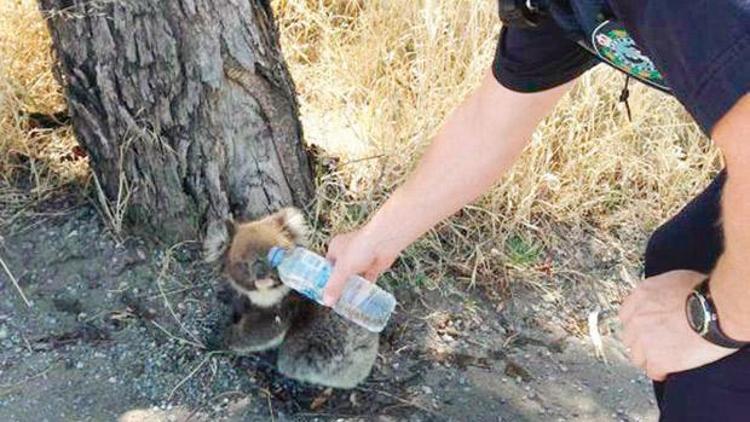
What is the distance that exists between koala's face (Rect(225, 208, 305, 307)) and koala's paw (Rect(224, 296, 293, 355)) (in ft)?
0.22

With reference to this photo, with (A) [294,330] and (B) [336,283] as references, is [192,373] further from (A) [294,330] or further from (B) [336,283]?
(B) [336,283]

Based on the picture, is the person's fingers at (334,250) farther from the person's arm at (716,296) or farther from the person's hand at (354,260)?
the person's arm at (716,296)

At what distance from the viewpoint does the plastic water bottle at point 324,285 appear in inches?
96.3

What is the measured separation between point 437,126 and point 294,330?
113 centimetres

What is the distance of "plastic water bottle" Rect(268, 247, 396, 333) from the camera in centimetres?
245

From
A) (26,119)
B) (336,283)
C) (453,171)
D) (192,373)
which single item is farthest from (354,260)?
(26,119)

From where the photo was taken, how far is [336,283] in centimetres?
231

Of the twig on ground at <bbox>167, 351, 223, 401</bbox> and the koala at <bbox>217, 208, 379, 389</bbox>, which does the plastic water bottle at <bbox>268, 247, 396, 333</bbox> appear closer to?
the koala at <bbox>217, 208, 379, 389</bbox>

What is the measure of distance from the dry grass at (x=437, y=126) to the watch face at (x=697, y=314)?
170cm

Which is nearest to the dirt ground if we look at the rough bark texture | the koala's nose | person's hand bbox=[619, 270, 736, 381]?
the rough bark texture

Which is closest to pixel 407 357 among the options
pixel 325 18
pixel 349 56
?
pixel 349 56

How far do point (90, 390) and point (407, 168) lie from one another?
4.57 feet

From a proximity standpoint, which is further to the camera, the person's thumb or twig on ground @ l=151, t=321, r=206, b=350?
twig on ground @ l=151, t=321, r=206, b=350

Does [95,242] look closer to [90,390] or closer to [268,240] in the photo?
[90,390]
